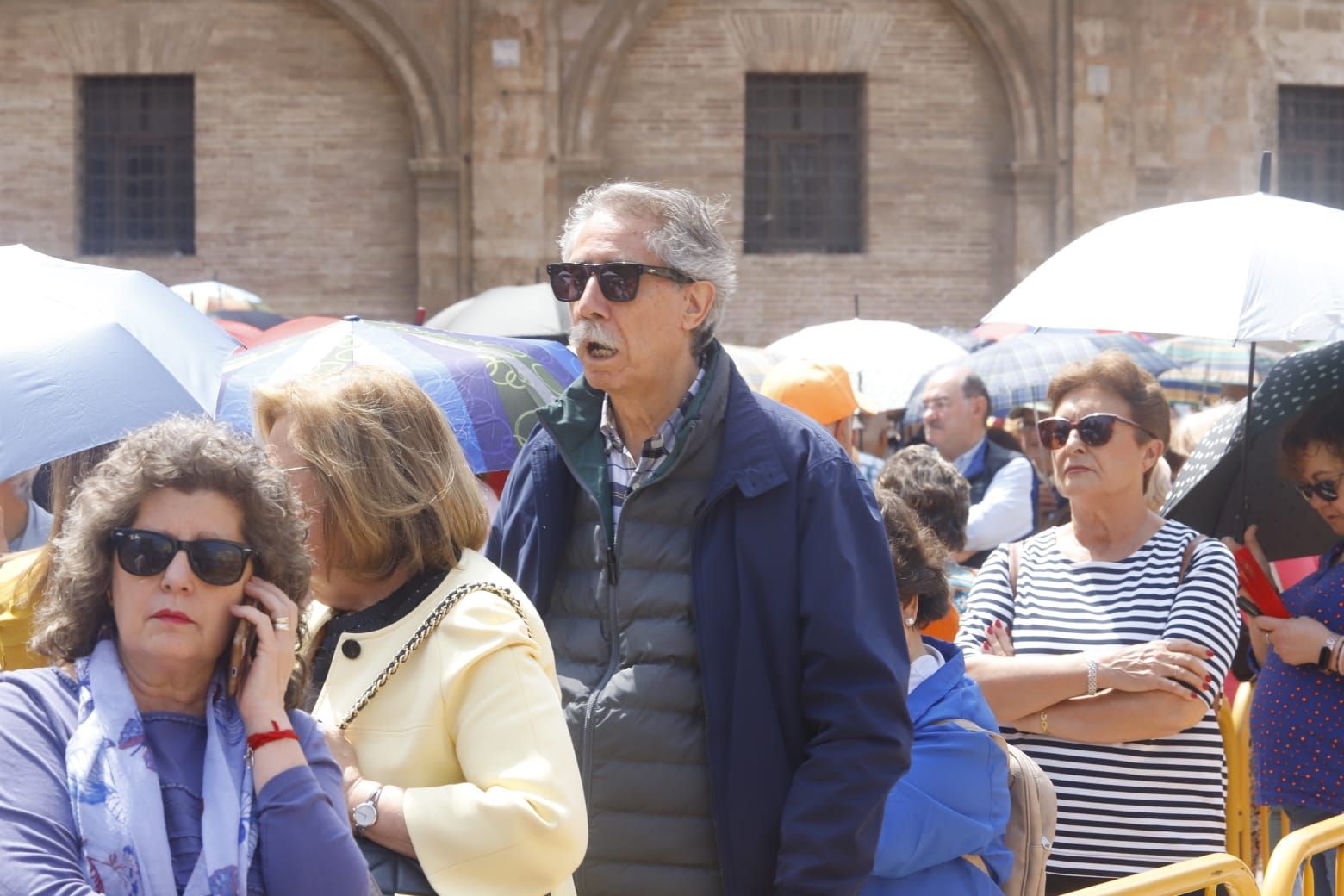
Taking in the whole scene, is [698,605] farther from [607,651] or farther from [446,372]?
[446,372]

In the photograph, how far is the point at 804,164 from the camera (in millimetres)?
18344

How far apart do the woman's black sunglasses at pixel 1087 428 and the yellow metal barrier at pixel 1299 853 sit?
1.05 meters

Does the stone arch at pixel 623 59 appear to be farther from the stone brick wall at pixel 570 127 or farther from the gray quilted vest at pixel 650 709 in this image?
the gray quilted vest at pixel 650 709


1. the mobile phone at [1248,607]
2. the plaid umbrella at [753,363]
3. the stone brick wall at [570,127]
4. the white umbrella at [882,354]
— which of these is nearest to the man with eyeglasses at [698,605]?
the mobile phone at [1248,607]

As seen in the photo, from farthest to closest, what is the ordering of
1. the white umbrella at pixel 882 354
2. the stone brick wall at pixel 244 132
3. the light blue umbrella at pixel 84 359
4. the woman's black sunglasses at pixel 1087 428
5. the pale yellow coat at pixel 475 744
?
the stone brick wall at pixel 244 132, the white umbrella at pixel 882 354, the woman's black sunglasses at pixel 1087 428, the light blue umbrella at pixel 84 359, the pale yellow coat at pixel 475 744

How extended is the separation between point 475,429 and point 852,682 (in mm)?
2316

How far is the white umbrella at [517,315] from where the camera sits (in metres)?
9.74

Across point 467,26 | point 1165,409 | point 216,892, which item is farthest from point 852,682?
point 467,26

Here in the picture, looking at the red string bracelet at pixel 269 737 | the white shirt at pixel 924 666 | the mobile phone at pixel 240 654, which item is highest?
the mobile phone at pixel 240 654

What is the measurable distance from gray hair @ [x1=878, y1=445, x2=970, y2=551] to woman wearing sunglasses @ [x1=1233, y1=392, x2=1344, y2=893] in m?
0.90

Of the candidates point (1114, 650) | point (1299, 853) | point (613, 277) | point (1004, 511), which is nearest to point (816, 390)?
point (1004, 511)

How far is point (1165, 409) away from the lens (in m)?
4.15

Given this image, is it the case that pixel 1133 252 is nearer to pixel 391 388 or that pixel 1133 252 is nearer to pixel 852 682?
pixel 852 682

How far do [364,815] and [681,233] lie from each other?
129 centimetres
